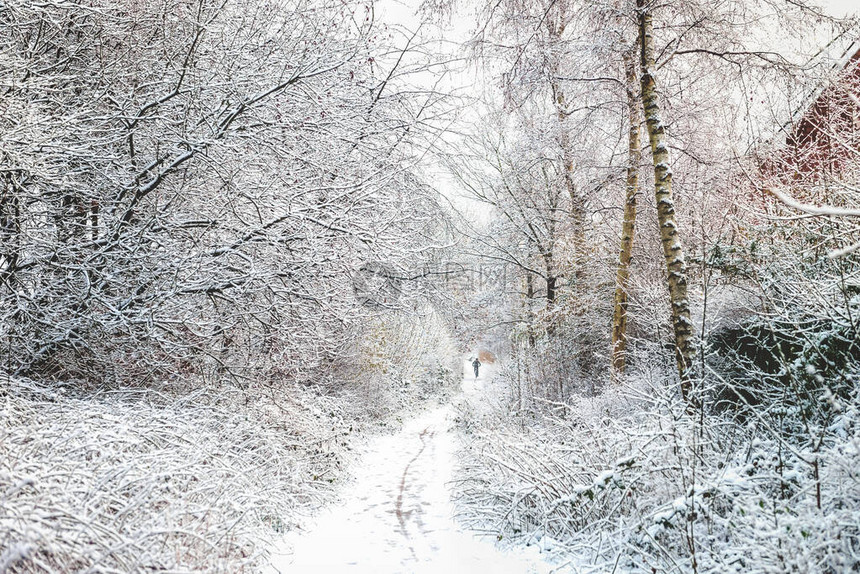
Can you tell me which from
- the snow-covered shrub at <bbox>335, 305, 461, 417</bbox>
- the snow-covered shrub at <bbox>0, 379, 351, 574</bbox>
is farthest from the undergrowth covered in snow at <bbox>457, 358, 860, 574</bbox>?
the snow-covered shrub at <bbox>335, 305, 461, 417</bbox>

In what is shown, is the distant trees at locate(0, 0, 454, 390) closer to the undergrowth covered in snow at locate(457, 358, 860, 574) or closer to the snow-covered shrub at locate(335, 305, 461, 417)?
the undergrowth covered in snow at locate(457, 358, 860, 574)

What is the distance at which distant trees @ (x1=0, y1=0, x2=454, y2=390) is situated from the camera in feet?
18.9

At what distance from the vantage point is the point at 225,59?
6035mm

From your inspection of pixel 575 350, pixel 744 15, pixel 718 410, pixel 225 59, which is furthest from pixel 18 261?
pixel 575 350

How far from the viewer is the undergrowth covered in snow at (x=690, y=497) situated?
315 cm

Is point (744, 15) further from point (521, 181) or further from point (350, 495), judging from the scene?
point (350, 495)

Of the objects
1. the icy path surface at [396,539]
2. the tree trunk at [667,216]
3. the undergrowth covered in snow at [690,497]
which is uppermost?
the tree trunk at [667,216]

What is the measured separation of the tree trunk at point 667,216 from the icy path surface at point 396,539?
2.99 metres

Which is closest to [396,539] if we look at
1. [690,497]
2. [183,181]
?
[690,497]

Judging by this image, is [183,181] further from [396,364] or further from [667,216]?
[396,364]

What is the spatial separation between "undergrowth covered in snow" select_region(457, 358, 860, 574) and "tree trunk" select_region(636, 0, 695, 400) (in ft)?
3.89

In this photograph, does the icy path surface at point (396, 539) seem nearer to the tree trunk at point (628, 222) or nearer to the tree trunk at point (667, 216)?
the tree trunk at point (667, 216)

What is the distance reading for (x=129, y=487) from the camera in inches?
144

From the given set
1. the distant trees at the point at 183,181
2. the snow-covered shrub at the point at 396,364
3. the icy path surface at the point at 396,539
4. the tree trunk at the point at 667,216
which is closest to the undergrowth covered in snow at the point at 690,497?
the icy path surface at the point at 396,539
